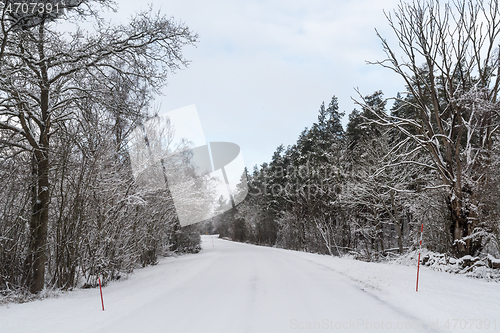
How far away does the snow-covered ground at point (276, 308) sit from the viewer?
489cm

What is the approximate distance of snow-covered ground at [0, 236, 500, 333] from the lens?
489 centimetres

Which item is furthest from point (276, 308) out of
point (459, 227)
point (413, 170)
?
point (413, 170)

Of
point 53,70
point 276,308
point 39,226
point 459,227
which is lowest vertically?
point 276,308

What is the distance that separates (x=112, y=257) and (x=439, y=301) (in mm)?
8809

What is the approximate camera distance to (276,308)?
5.93 metres

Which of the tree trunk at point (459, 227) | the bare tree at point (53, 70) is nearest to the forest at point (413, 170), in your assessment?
the tree trunk at point (459, 227)

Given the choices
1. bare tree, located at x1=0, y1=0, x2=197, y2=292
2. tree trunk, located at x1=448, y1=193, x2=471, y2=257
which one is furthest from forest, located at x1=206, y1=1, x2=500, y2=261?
bare tree, located at x1=0, y1=0, x2=197, y2=292

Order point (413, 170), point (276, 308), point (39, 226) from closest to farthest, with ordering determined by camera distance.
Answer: point (276, 308) → point (39, 226) → point (413, 170)

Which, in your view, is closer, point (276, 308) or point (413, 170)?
point (276, 308)

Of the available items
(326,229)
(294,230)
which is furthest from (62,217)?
(294,230)

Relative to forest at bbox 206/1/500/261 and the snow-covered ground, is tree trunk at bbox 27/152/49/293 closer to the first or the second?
the snow-covered ground

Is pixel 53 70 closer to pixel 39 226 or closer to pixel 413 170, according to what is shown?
pixel 39 226

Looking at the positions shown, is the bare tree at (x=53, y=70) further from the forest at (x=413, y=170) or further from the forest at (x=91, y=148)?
the forest at (x=413, y=170)

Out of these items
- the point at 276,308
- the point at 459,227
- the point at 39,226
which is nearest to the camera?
the point at 276,308
